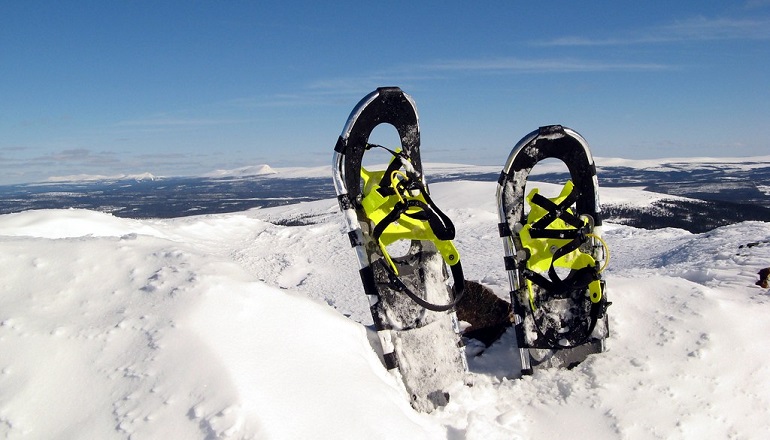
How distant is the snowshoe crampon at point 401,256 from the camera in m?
4.43

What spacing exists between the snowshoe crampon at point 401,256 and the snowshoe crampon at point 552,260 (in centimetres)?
69

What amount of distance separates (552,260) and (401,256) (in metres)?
1.54

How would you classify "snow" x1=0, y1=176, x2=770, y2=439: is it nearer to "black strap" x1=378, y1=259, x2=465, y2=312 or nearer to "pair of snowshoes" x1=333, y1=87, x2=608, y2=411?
"pair of snowshoes" x1=333, y1=87, x2=608, y2=411

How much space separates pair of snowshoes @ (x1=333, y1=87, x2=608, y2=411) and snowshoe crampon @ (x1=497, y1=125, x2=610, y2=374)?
0.03 ft

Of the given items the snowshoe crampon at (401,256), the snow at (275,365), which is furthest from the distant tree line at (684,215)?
the snowshoe crampon at (401,256)

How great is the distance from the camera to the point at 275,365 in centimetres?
319

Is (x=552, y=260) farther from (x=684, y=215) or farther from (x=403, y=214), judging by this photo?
(x=684, y=215)

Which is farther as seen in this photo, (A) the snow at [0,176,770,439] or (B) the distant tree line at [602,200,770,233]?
(B) the distant tree line at [602,200,770,233]

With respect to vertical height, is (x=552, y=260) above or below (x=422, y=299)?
above

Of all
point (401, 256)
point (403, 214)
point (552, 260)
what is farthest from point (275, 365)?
point (552, 260)

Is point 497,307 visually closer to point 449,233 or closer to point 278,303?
point 449,233

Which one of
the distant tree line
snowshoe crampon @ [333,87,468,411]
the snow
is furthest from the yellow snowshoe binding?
the distant tree line

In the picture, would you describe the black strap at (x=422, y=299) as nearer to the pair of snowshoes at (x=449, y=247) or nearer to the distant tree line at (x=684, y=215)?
the pair of snowshoes at (x=449, y=247)

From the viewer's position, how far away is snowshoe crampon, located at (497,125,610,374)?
482 centimetres
